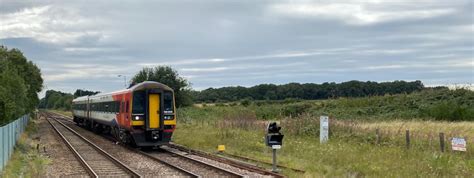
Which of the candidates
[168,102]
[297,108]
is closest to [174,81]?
[297,108]

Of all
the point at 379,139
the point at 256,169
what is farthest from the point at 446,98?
the point at 256,169

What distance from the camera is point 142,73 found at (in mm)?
78250

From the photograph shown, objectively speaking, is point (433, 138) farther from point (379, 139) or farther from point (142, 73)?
point (142, 73)

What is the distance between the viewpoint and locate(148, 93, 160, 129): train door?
72.7 ft

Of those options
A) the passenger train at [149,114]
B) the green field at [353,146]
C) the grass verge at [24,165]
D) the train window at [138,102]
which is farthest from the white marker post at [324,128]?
the grass verge at [24,165]

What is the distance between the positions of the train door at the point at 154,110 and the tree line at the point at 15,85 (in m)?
7.46

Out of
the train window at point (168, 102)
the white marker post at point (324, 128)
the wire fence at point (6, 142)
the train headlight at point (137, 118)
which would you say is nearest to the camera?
the wire fence at point (6, 142)

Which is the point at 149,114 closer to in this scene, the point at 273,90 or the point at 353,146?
the point at 353,146

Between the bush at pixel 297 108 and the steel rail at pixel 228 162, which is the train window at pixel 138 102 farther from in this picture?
the bush at pixel 297 108

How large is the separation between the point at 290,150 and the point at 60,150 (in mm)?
10739

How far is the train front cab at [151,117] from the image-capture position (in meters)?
22.0

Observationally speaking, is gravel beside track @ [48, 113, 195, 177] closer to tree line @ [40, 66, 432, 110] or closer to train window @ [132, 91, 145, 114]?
train window @ [132, 91, 145, 114]

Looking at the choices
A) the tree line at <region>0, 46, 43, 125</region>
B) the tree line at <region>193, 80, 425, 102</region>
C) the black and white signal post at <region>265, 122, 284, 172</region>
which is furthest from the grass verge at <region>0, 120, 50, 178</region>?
the tree line at <region>193, 80, 425, 102</region>

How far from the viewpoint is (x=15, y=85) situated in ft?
103
